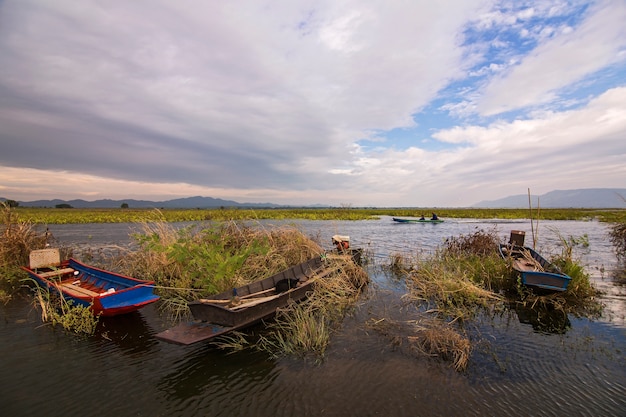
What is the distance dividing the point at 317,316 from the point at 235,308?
108 inches

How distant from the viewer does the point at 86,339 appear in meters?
7.71

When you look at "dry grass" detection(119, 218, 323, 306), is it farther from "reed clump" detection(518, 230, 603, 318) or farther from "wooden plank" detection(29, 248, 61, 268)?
"reed clump" detection(518, 230, 603, 318)

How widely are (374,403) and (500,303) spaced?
7325mm

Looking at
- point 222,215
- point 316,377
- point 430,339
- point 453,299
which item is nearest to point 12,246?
point 222,215

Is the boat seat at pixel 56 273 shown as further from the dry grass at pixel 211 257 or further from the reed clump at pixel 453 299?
the reed clump at pixel 453 299

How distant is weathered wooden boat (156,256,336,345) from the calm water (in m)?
0.64

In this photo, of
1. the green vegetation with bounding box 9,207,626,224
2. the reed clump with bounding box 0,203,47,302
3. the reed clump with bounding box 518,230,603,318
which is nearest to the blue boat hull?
the reed clump with bounding box 0,203,47,302

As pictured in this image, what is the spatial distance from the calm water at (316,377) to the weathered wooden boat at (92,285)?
798mm

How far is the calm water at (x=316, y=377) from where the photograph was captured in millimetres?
5234

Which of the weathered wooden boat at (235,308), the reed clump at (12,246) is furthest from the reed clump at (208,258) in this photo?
the reed clump at (12,246)

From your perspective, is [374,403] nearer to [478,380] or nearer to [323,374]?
[323,374]

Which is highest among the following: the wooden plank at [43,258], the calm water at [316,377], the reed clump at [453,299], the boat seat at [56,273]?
the wooden plank at [43,258]

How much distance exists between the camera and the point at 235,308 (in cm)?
786

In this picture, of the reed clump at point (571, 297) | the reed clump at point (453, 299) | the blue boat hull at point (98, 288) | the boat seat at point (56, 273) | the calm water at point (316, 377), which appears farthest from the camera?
the boat seat at point (56, 273)
